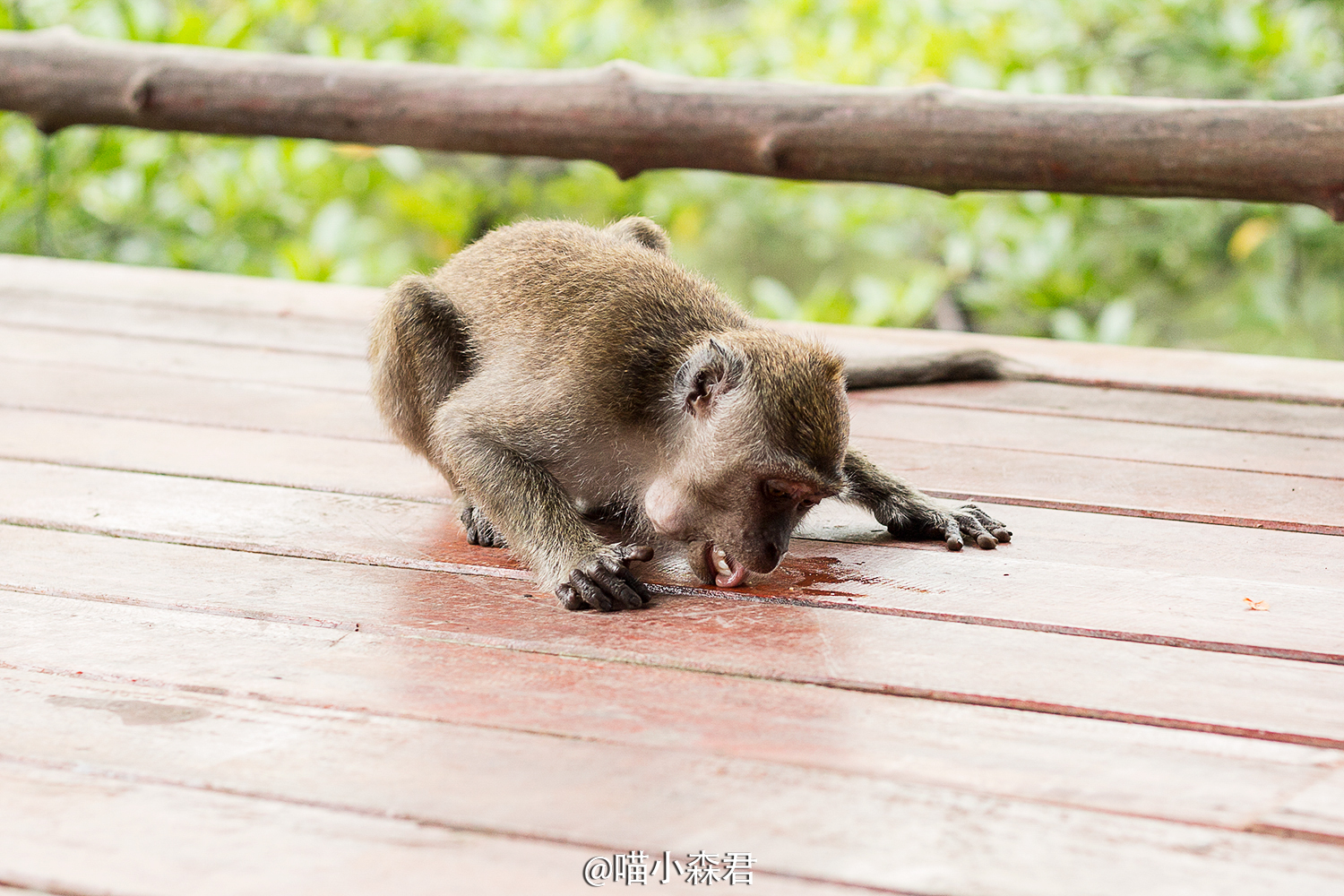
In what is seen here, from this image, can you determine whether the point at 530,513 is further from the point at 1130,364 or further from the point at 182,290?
the point at 182,290

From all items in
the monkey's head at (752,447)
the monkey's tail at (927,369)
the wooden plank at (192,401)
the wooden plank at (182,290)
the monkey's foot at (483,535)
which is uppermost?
the monkey's head at (752,447)

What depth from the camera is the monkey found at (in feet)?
9.28

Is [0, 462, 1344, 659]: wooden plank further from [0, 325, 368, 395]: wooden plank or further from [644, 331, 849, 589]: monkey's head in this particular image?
[0, 325, 368, 395]: wooden plank

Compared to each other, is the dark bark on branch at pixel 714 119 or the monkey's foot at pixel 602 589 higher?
the dark bark on branch at pixel 714 119

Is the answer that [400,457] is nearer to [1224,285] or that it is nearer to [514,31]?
[514,31]

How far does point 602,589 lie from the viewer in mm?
2801

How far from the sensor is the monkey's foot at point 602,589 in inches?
109

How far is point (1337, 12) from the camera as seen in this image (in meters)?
6.34

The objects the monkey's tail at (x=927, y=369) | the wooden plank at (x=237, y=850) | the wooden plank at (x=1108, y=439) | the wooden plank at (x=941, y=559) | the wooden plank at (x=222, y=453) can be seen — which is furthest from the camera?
the monkey's tail at (x=927, y=369)

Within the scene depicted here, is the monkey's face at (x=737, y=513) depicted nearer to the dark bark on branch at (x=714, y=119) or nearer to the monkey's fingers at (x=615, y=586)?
the monkey's fingers at (x=615, y=586)

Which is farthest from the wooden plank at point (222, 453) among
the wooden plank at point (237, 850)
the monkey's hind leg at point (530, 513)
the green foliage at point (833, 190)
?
the green foliage at point (833, 190)

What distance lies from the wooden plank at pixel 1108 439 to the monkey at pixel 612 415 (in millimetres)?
719

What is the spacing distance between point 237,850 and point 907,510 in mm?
1796

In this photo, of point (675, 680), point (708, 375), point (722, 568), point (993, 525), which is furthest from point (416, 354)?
point (993, 525)
